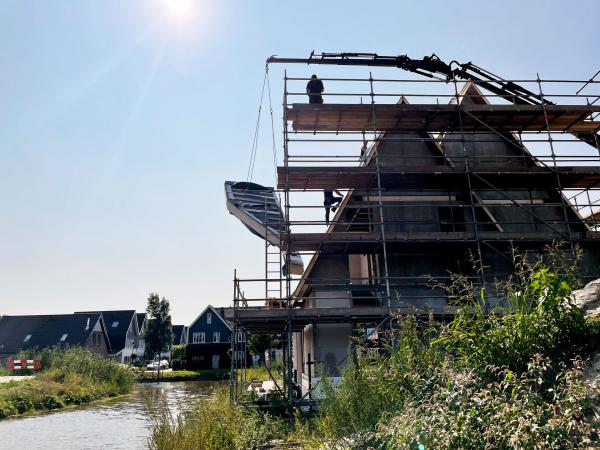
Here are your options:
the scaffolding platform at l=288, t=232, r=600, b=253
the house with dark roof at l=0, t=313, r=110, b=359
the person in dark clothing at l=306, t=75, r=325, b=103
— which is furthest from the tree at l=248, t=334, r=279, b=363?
the person in dark clothing at l=306, t=75, r=325, b=103

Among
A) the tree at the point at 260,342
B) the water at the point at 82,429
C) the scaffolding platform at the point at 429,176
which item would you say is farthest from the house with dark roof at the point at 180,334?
the scaffolding platform at the point at 429,176

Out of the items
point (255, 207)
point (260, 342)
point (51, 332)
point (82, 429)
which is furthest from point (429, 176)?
point (51, 332)

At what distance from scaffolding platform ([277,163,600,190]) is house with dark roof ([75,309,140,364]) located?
45.0 m

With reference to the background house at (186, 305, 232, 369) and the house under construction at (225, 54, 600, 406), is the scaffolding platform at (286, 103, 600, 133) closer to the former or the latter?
the house under construction at (225, 54, 600, 406)

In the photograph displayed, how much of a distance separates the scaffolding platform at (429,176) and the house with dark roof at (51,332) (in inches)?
1533

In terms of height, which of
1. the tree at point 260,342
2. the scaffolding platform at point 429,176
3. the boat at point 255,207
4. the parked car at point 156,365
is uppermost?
the boat at point 255,207

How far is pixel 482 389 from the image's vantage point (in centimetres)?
420

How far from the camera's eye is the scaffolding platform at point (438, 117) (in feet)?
50.0

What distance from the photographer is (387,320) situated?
42.3 feet

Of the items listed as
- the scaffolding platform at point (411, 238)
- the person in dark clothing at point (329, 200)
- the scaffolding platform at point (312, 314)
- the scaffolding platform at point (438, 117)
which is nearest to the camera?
the scaffolding platform at point (312, 314)

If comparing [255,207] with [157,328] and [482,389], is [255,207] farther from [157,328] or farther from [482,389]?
[157,328]

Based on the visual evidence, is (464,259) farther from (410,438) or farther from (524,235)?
(410,438)

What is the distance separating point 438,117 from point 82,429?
17789 millimetres

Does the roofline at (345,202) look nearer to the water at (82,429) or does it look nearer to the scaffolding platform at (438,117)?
the scaffolding platform at (438,117)
